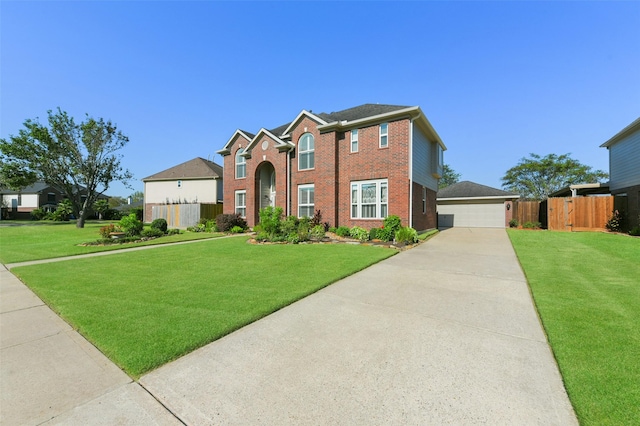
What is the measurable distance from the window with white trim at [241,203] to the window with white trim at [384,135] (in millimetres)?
10303

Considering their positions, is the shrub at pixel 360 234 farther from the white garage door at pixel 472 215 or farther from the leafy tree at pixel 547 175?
the leafy tree at pixel 547 175

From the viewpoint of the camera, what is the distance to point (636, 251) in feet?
29.2

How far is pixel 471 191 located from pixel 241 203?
1947cm

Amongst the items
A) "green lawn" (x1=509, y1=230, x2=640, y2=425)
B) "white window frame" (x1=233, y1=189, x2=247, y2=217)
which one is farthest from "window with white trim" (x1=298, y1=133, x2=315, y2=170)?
"green lawn" (x1=509, y1=230, x2=640, y2=425)

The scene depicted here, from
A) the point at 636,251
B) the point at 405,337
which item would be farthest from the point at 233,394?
the point at 636,251

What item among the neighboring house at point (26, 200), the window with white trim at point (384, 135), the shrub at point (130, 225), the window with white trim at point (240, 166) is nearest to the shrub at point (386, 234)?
the window with white trim at point (384, 135)

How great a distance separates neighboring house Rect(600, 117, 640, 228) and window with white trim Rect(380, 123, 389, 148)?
45.8ft

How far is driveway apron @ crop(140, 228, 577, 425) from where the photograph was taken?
2.11m

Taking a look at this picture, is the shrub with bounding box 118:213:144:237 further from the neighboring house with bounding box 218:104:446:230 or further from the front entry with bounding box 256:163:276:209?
the front entry with bounding box 256:163:276:209

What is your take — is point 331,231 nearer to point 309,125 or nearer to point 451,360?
point 309,125

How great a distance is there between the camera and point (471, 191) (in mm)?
23062

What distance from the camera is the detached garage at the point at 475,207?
2122cm

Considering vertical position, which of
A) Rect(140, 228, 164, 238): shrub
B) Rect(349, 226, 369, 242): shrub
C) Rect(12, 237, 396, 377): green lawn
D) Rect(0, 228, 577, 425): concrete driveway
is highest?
Rect(349, 226, 369, 242): shrub

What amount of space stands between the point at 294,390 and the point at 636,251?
12.8 metres
